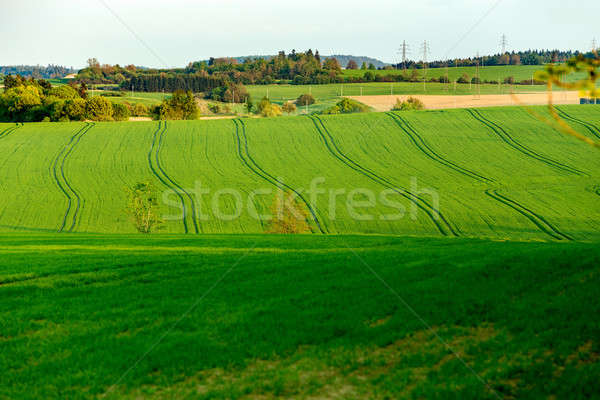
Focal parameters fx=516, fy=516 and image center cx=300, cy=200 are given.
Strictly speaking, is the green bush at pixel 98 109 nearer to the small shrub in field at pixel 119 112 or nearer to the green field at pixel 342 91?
the small shrub in field at pixel 119 112

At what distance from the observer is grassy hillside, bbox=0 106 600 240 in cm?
4684

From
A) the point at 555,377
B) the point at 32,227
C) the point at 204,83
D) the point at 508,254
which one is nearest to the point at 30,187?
the point at 32,227

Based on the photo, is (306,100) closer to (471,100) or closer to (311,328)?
(471,100)

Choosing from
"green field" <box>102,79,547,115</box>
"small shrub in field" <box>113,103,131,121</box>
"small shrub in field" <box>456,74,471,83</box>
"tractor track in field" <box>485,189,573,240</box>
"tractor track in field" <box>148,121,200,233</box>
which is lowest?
"tractor track in field" <box>485,189,573,240</box>

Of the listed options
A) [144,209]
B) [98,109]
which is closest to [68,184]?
[144,209]

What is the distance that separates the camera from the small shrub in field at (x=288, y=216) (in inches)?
1657

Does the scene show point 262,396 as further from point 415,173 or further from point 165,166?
point 165,166

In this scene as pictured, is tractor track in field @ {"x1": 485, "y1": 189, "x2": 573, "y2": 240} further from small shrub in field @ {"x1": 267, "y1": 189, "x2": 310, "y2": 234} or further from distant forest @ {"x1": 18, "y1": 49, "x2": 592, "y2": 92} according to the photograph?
distant forest @ {"x1": 18, "y1": 49, "x2": 592, "y2": 92}

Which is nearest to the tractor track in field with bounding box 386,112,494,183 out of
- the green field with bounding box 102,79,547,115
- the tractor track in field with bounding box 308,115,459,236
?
the tractor track in field with bounding box 308,115,459,236

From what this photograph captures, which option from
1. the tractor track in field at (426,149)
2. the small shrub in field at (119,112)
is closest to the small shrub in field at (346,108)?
the tractor track in field at (426,149)

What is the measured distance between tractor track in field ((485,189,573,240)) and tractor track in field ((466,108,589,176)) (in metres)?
12.1

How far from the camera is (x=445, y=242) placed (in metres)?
22.6

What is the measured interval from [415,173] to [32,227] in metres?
40.3

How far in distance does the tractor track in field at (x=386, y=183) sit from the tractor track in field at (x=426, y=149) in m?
9.48
